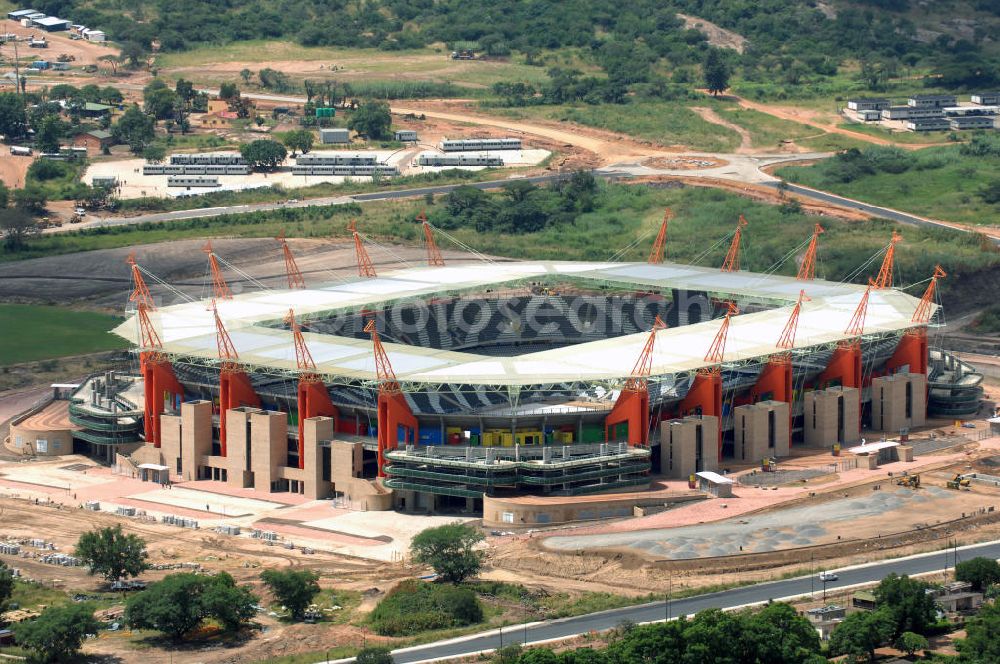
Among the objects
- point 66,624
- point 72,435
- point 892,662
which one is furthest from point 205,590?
point 72,435

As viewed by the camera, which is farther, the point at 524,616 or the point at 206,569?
the point at 206,569

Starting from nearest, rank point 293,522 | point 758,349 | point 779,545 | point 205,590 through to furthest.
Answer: point 205,590 < point 779,545 < point 293,522 < point 758,349

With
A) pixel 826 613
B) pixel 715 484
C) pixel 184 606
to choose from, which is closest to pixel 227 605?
pixel 184 606

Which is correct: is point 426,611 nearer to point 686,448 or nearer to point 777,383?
point 686,448

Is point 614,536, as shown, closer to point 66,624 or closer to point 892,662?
point 892,662

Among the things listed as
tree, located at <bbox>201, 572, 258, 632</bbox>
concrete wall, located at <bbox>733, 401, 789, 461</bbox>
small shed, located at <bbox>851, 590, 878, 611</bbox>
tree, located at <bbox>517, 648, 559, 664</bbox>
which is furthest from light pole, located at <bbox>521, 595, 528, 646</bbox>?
concrete wall, located at <bbox>733, 401, 789, 461</bbox>

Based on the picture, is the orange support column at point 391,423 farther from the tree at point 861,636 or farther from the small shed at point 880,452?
the tree at point 861,636

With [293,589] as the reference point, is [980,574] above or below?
below

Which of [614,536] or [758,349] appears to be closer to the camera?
[614,536]
